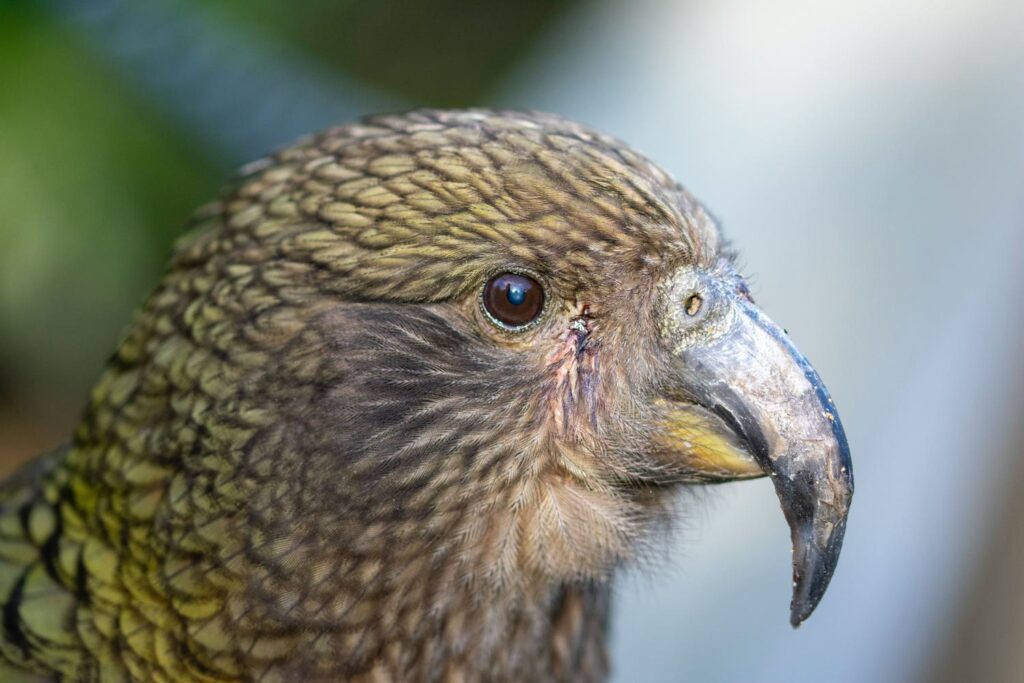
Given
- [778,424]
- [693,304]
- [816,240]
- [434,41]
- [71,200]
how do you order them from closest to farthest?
1. [778,424]
2. [693,304]
3. [71,200]
4. [816,240]
5. [434,41]

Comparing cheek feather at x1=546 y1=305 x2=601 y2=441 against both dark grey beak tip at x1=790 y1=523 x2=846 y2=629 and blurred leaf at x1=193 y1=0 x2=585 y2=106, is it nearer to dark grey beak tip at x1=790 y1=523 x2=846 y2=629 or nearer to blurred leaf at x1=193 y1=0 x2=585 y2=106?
dark grey beak tip at x1=790 y1=523 x2=846 y2=629

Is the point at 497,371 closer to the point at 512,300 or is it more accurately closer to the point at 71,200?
the point at 512,300

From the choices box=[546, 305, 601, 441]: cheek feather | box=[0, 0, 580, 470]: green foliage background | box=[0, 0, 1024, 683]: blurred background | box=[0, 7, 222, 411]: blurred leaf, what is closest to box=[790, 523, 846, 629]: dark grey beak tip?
box=[546, 305, 601, 441]: cheek feather

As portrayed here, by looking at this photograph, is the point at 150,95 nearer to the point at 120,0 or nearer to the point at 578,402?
the point at 120,0

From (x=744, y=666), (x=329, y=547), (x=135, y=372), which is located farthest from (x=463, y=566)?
(x=744, y=666)

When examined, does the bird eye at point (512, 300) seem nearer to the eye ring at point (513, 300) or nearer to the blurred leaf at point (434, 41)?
the eye ring at point (513, 300)

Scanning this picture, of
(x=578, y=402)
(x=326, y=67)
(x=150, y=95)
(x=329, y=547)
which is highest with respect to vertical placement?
(x=326, y=67)

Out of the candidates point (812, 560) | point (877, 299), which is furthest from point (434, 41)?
point (812, 560)
